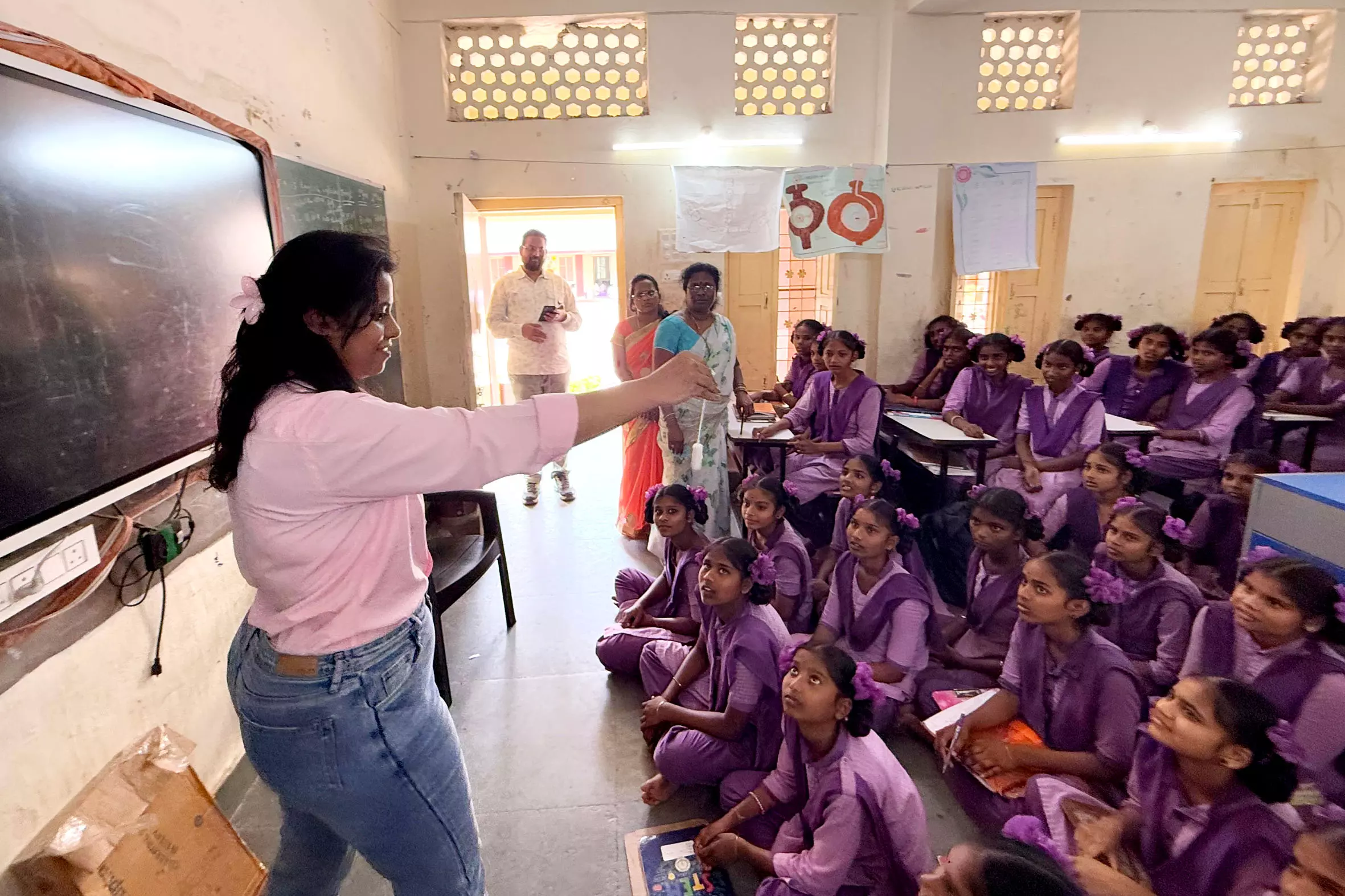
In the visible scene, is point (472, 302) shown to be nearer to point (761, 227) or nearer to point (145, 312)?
point (761, 227)

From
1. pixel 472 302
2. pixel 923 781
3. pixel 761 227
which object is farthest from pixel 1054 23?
pixel 923 781

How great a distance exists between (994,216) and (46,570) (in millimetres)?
5964

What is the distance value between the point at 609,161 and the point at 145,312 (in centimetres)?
426

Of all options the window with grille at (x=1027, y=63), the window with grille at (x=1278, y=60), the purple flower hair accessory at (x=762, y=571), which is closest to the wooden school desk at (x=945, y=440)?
the purple flower hair accessory at (x=762, y=571)

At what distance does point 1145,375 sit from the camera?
14.5 feet

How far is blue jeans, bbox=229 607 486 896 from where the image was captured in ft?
3.65

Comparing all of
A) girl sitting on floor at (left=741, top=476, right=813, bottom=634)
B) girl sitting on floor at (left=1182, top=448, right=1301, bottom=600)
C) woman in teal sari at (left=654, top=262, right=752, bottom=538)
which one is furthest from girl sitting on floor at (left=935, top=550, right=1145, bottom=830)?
woman in teal sari at (left=654, top=262, right=752, bottom=538)

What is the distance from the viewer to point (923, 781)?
227 centimetres

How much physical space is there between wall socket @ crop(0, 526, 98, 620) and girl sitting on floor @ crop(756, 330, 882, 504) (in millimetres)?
3038

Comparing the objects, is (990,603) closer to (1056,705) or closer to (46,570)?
(1056,705)

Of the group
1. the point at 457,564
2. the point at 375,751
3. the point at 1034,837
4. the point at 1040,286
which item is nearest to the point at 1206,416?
the point at 1040,286

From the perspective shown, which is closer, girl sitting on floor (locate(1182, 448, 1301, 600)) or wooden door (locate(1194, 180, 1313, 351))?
girl sitting on floor (locate(1182, 448, 1301, 600))

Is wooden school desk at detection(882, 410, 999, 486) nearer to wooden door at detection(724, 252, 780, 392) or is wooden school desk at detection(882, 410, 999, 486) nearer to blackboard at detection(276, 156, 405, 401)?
wooden door at detection(724, 252, 780, 392)

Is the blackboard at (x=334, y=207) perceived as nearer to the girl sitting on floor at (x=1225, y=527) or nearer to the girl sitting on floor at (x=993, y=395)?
the girl sitting on floor at (x=993, y=395)
